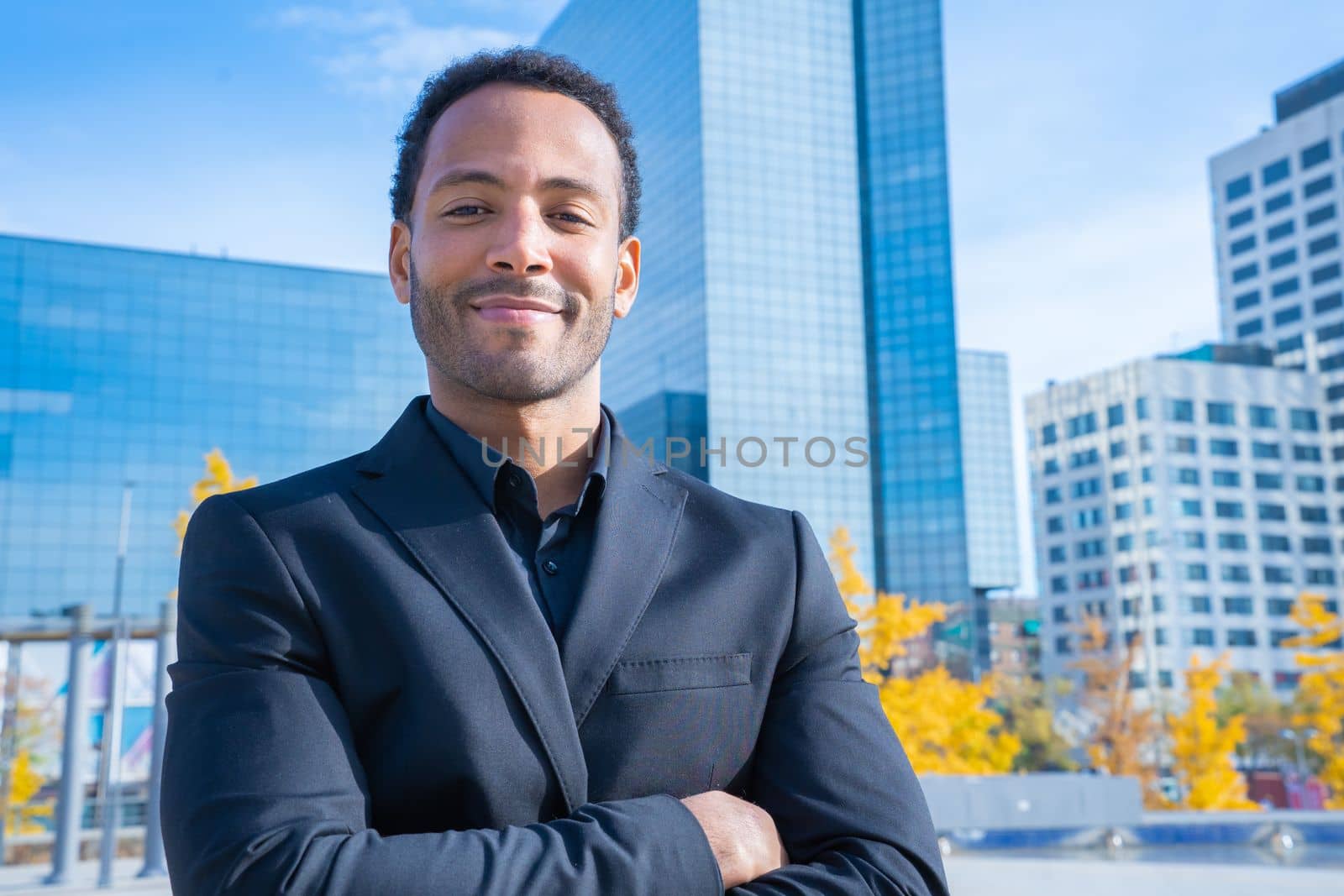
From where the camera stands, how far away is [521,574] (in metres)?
1.84

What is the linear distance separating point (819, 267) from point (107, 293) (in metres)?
45.7

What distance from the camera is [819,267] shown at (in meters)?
82.4

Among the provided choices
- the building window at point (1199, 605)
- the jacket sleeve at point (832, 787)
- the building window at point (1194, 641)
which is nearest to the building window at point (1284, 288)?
the building window at point (1199, 605)

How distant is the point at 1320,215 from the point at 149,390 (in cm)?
8744

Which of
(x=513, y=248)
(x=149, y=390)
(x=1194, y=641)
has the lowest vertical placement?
(x=1194, y=641)

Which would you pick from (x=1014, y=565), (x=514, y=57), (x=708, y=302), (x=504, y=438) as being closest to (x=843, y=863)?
(x=504, y=438)

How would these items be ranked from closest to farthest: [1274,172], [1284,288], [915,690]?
[915,690] < [1284,288] < [1274,172]

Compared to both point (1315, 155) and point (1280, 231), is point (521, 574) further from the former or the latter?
point (1280, 231)

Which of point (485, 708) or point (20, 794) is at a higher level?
point (485, 708)

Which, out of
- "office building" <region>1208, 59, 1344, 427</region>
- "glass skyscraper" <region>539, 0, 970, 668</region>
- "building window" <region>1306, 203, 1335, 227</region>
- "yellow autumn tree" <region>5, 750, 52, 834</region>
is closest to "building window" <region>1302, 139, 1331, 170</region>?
"office building" <region>1208, 59, 1344, 427</region>

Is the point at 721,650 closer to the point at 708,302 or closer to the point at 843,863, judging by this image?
the point at 843,863

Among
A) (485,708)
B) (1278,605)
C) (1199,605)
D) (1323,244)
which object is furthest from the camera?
(1323,244)

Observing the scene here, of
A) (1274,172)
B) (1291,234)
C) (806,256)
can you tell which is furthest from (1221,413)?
(806,256)

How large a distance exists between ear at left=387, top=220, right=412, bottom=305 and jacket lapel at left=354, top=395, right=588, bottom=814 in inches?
8.9
